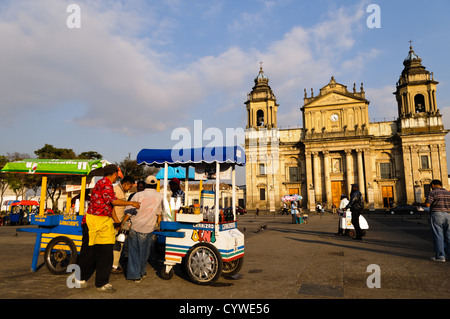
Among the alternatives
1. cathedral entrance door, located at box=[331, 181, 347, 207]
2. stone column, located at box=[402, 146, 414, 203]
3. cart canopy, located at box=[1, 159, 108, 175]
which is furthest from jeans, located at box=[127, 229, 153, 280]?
stone column, located at box=[402, 146, 414, 203]

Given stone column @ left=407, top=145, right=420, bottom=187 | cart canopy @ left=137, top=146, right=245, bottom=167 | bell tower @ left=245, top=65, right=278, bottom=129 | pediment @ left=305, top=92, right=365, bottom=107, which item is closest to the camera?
cart canopy @ left=137, top=146, right=245, bottom=167

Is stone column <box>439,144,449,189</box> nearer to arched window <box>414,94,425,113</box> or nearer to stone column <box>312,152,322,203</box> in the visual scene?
arched window <box>414,94,425,113</box>

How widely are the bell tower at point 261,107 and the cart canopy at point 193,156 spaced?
41.0m

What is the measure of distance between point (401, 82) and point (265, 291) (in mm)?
46681

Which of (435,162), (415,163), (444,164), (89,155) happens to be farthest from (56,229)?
(444,164)

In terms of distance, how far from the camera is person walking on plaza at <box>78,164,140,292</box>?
4326 mm

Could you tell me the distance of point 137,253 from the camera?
4.97m

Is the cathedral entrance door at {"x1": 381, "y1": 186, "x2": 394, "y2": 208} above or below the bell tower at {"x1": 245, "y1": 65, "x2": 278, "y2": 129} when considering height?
below

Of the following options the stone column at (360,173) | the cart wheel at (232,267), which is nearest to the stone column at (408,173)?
the stone column at (360,173)

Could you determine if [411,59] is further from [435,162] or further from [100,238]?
[100,238]

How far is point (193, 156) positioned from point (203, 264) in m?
2.11

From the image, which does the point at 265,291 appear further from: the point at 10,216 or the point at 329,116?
the point at 329,116
